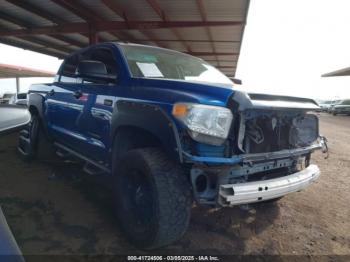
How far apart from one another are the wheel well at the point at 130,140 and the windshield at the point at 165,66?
620 millimetres

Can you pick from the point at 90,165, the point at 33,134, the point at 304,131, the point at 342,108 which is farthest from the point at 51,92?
the point at 342,108

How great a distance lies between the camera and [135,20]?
10414 mm

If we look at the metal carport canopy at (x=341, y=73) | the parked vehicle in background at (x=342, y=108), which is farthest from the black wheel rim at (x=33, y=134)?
the metal carport canopy at (x=341, y=73)

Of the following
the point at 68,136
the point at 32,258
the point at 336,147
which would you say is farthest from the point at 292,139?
the point at 336,147

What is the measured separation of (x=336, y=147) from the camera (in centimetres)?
930

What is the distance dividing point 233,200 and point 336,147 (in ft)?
26.9

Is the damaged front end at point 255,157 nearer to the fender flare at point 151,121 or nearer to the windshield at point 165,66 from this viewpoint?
the fender flare at point 151,121

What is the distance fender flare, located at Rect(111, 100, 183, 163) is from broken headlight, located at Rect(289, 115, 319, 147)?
4.12 ft

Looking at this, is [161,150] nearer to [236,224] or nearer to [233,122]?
[233,122]

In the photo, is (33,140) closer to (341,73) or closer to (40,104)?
(40,104)

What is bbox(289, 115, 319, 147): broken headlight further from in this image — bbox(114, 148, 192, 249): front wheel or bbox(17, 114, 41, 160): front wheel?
bbox(17, 114, 41, 160): front wheel

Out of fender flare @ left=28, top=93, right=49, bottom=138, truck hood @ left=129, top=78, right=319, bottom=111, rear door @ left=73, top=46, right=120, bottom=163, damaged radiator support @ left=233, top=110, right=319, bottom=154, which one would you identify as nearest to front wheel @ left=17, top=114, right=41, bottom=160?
fender flare @ left=28, top=93, right=49, bottom=138

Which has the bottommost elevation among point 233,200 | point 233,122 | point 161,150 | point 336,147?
point 336,147

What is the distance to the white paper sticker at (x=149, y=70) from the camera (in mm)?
3372
